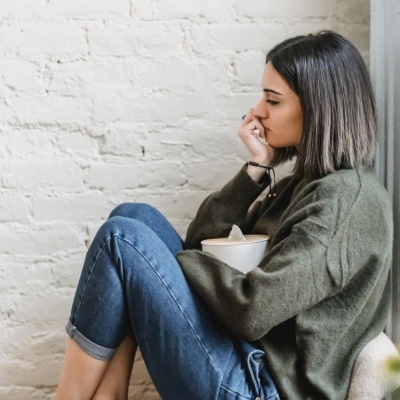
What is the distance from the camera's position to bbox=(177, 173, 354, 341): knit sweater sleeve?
1.01m

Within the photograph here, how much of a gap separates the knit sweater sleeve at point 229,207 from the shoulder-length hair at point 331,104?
191mm

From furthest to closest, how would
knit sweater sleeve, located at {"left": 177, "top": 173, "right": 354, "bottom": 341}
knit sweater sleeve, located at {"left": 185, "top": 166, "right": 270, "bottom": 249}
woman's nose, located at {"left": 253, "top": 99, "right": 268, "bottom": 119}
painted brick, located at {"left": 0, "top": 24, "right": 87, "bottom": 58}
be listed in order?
painted brick, located at {"left": 0, "top": 24, "right": 87, "bottom": 58} < knit sweater sleeve, located at {"left": 185, "top": 166, "right": 270, "bottom": 249} < woman's nose, located at {"left": 253, "top": 99, "right": 268, "bottom": 119} < knit sweater sleeve, located at {"left": 177, "top": 173, "right": 354, "bottom": 341}

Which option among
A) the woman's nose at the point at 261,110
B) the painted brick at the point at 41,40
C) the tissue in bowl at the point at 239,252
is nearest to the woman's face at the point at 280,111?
the woman's nose at the point at 261,110

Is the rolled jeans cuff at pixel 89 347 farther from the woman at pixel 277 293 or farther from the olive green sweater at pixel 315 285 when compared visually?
the olive green sweater at pixel 315 285

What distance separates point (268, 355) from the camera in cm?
111

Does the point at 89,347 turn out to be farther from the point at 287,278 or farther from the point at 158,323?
the point at 287,278

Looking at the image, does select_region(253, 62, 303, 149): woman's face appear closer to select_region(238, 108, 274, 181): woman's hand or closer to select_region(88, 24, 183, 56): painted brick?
select_region(238, 108, 274, 181): woman's hand

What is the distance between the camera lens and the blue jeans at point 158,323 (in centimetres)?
105

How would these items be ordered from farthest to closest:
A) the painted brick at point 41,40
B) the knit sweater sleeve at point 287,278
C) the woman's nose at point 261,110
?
the painted brick at point 41,40 < the woman's nose at point 261,110 < the knit sweater sleeve at point 287,278

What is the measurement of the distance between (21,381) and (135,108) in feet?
2.59

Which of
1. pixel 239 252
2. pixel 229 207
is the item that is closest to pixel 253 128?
pixel 229 207

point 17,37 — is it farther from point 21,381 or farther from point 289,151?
point 21,381

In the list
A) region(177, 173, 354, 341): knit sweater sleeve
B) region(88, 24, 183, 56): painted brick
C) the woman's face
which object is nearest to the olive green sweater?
region(177, 173, 354, 341): knit sweater sleeve

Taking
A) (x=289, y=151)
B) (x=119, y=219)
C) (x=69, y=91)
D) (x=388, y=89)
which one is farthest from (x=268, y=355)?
(x=69, y=91)
